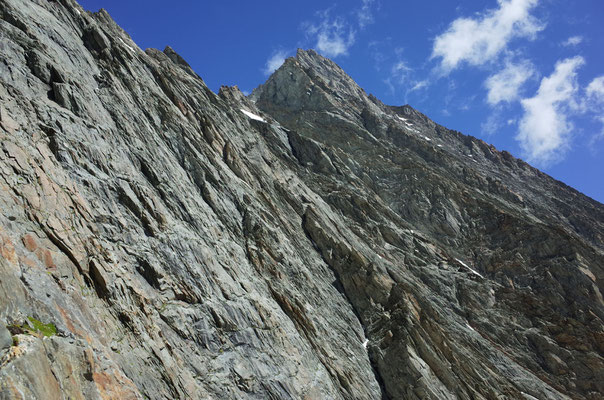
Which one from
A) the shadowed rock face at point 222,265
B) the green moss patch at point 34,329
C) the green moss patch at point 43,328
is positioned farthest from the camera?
the shadowed rock face at point 222,265

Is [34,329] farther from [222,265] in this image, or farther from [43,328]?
[222,265]

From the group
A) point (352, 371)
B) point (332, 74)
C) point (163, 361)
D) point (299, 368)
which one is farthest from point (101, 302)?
point (332, 74)

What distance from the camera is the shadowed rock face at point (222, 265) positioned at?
706 inches

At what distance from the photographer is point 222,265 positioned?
2898cm

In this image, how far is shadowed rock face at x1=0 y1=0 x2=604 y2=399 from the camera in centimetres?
1792

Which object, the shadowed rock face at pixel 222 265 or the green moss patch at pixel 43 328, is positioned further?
the shadowed rock face at pixel 222 265

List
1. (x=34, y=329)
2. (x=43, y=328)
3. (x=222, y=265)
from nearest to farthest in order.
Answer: (x=34, y=329), (x=43, y=328), (x=222, y=265)

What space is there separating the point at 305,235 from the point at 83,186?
24.5 meters

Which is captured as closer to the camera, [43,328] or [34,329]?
[34,329]

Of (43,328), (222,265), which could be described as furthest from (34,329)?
(222,265)

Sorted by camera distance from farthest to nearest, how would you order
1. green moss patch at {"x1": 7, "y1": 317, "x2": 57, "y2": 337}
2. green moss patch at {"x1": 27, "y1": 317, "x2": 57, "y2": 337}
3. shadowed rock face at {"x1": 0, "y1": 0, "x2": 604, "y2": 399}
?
shadowed rock face at {"x1": 0, "y1": 0, "x2": 604, "y2": 399} < green moss patch at {"x1": 27, "y1": 317, "x2": 57, "y2": 337} < green moss patch at {"x1": 7, "y1": 317, "x2": 57, "y2": 337}

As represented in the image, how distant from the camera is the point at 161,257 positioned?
988 inches

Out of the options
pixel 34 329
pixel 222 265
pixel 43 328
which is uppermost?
pixel 222 265

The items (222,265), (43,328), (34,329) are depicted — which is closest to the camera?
(34,329)
